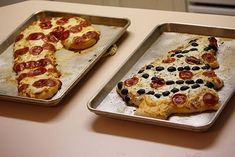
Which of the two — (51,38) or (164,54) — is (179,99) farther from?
(51,38)

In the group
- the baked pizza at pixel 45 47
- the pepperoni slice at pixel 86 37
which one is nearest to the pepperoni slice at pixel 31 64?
the baked pizza at pixel 45 47

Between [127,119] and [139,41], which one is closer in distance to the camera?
[127,119]

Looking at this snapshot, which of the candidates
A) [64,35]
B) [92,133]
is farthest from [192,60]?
[64,35]

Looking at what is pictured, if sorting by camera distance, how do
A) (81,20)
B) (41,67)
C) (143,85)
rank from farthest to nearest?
(81,20) < (41,67) < (143,85)

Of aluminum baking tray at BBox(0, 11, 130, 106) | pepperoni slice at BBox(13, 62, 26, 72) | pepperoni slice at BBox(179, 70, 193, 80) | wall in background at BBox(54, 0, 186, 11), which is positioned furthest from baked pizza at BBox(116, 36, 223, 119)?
wall in background at BBox(54, 0, 186, 11)

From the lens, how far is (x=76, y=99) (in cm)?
126

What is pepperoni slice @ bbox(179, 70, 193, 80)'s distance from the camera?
1203mm

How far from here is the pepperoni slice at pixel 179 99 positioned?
1.13m

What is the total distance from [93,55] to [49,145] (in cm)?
36

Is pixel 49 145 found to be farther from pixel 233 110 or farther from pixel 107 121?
pixel 233 110

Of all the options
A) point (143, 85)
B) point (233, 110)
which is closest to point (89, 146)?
point (143, 85)

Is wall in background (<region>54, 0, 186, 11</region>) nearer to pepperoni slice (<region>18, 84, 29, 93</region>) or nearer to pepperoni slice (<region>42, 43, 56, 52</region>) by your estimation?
pepperoni slice (<region>42, 43, 56, 52</region>)

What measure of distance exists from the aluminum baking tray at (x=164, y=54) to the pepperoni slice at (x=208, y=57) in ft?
0.09

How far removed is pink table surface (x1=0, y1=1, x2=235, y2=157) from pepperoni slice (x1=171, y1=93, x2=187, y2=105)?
6cm
